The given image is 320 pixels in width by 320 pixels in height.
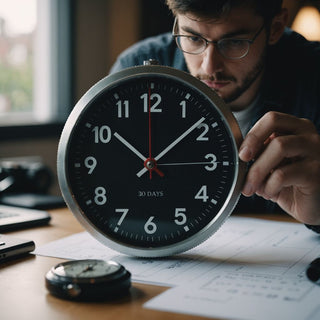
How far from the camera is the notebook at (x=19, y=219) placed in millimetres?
1381

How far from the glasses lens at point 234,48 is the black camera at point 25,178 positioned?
0.77m

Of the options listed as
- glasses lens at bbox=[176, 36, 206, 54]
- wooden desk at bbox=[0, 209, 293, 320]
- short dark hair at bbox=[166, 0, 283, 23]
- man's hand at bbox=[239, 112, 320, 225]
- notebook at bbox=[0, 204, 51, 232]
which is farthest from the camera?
glasses lens at bbox=[176, 36, 206, 54]

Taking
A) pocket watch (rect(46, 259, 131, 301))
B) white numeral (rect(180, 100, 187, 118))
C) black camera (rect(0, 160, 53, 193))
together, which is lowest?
black camera (rect(0, 160, 53, 193))

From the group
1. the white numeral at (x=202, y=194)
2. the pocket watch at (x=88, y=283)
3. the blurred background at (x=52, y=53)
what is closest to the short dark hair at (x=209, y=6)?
the white numeral at (x=202, y=194)

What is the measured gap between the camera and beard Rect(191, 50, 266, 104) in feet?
5.36

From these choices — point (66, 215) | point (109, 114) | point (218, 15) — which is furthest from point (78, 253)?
point (218, 15)

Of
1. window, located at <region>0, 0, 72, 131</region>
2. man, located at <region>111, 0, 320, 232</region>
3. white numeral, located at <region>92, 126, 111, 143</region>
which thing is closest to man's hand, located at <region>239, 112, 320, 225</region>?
man, located at <region>111, 0, 320, 232</region>

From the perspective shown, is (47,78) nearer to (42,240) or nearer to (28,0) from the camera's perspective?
(28,0)

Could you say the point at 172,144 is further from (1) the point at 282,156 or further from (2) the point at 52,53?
(2) the point at 52,53

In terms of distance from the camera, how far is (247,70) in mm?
1715

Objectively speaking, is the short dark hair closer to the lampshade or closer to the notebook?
the notebook

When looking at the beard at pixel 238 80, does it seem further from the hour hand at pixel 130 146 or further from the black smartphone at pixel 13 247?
the black smartphone at pixel 13 247

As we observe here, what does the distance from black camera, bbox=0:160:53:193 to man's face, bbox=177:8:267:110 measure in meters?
0.65

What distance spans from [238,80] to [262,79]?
10.1 inches
